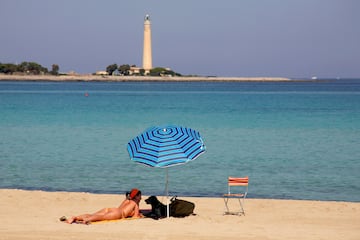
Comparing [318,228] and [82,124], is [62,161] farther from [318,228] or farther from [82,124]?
[82,124]

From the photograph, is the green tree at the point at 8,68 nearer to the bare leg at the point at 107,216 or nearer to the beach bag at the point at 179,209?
the beach bag at the point at 179,209

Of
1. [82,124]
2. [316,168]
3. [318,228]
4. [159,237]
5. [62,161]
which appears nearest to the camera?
[159,237]

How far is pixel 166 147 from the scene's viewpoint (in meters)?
10.6

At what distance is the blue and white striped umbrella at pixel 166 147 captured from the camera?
412 inches

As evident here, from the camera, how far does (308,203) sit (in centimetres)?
1313

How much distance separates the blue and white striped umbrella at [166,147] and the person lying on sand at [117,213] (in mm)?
625

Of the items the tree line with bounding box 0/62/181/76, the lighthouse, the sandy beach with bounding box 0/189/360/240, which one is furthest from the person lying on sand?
the tree line with bounding box 0/62/181/76

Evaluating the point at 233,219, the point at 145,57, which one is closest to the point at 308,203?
the point at 233,219

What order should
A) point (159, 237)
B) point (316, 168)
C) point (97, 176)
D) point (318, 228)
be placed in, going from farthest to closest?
point (316, 168), point (97, 176), point (318, 228), point (159, 237)

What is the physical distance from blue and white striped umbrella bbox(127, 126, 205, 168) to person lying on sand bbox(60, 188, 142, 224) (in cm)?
63

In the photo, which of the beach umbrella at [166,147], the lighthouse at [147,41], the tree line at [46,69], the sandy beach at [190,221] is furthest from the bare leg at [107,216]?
the tree line at [46,69]

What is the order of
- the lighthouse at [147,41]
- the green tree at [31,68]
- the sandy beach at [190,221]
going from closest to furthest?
the sandy beach at [190,221]
the lighthouse at [147,41]
the green tree at [31,68]

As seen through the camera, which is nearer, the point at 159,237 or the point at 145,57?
the point at 159,237

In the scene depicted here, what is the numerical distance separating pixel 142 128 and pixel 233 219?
23072 mm
